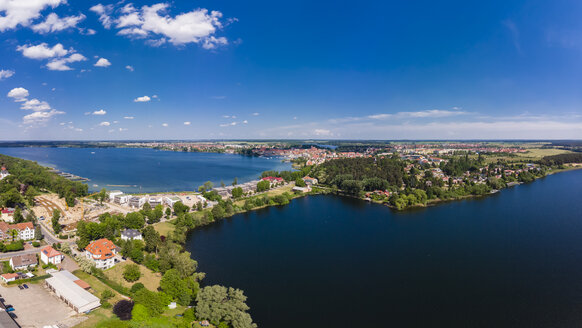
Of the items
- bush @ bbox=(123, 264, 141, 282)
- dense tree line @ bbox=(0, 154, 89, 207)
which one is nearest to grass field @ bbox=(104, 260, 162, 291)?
bush @ bbox=(123, 264, 141, 282)

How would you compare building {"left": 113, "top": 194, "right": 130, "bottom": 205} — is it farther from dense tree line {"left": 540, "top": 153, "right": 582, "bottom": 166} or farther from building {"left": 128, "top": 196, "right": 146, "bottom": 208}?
dense tree line {"left": 540, "top": 153, "right": 582, "bottom": 166}

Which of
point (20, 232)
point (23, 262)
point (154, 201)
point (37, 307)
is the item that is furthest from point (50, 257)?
point (154, 201)

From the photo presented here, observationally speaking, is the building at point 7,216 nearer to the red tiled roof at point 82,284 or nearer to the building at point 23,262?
the building at point 23,262

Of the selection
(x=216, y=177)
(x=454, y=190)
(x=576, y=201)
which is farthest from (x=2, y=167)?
(x=576, y=201)

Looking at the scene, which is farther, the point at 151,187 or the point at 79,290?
the point at 151,187

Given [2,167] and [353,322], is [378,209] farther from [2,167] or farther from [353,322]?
[2,167]
